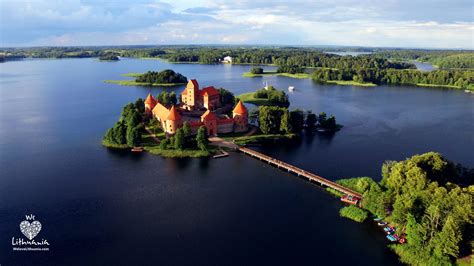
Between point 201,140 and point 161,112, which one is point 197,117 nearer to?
point 161,112

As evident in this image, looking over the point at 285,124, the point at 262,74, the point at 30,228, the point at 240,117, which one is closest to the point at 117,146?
the point at 240,117

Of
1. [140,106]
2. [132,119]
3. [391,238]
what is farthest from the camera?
[140,106]

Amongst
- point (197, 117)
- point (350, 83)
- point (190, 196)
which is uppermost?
point (350, 83)

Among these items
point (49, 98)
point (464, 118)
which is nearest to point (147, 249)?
point (464, 118)

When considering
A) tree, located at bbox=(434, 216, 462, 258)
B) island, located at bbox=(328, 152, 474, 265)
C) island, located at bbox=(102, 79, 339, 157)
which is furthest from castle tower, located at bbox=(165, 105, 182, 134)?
tree, located at bbox=(434, 216, 462, 258)

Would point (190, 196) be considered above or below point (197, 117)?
below

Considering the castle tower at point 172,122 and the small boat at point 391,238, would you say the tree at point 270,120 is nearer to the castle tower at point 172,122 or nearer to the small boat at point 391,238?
the castle tower at point 172,122

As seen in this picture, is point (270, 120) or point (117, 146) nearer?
point (117, 146)
